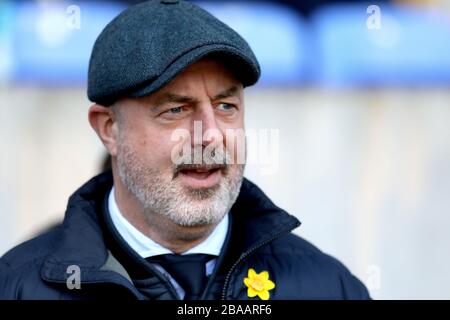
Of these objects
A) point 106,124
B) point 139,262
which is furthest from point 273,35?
point 139,262

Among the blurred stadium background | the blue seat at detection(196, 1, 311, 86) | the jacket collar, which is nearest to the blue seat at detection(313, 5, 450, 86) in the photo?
the blurred stadium background

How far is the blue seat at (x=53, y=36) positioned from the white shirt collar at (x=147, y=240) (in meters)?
3.02

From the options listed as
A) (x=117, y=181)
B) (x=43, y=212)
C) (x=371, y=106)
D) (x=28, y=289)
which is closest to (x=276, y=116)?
(x=371, y=106)

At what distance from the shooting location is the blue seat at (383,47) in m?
5.31

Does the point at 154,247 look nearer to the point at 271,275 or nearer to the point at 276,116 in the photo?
the point at 271,275

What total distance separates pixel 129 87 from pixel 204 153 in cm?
26

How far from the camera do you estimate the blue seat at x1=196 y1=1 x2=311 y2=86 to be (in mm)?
5242

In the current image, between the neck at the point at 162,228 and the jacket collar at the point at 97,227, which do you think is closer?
the jacket collar at the point at 97,227

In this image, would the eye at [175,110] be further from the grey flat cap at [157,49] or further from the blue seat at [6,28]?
the blue seat at [6,28]

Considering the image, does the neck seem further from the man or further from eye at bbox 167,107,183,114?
eye at bbox 167,107,183,114

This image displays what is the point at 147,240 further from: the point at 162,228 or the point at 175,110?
the point at 175,110

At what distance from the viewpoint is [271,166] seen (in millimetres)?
2689

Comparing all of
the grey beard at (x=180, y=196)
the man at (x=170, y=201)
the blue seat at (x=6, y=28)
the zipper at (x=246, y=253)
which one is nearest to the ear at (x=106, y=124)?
the man at (x=170, y=201)

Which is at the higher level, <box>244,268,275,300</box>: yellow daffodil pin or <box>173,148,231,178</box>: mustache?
<box>173,148,231,178</box>: mustache
